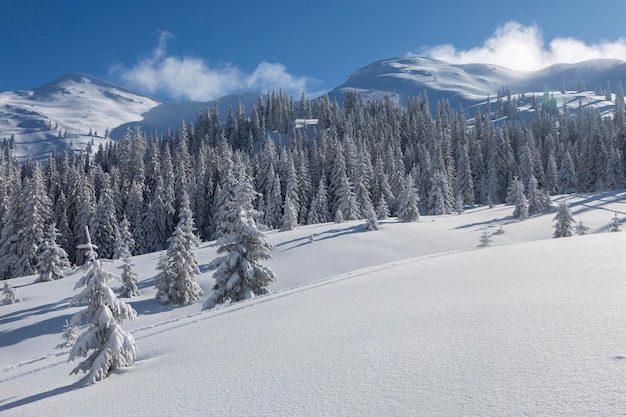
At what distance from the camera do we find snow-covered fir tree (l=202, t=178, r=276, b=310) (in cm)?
2000

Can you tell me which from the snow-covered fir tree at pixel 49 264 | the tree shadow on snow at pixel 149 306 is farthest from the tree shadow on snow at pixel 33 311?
the snow-covered fir tree at pixel 49 264

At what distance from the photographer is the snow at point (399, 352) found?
15.9 ft

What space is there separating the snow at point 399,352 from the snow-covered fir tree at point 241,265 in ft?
20.7

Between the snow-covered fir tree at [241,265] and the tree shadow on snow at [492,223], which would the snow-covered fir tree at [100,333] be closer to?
the snow-covered fir tree at [241,265]

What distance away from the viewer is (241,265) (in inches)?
795

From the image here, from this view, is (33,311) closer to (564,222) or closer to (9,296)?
(9,296)

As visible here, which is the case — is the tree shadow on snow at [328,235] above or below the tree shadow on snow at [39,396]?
above

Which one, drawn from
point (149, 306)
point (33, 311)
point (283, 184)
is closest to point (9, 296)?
point (33, 311)

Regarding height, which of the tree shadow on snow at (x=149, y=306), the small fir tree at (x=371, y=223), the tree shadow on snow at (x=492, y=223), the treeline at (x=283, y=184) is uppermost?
the treeline at (x=283, y=184)

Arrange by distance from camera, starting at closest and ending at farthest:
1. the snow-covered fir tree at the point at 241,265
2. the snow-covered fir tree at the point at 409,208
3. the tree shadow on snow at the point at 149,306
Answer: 1. the snow-covered fir tree at the point at 241,265
2. the tree shadow on snow at the point at 149,306
3. the snow-covered fir tree at the point at 409,208

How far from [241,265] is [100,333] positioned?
38.2 feet

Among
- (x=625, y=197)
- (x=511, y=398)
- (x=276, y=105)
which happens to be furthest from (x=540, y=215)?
(x=276, y=105)

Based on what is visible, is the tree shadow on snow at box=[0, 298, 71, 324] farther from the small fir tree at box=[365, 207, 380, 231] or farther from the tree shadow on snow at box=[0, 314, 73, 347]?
the small fir tree at box=[365, 207, 380, 231]

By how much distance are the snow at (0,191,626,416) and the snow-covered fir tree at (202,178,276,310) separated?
6314 mm
